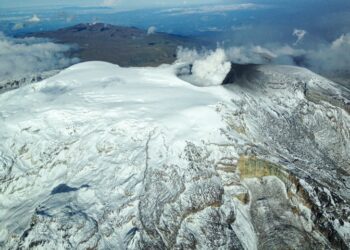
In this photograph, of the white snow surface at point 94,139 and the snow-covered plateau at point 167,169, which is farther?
the white snow surface at point 94,139

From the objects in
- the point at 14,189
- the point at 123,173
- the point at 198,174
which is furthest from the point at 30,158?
the point at 198,174

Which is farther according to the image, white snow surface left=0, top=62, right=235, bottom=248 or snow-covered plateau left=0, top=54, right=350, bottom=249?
white snow surface left=0, top=62, right=235, bottom=248

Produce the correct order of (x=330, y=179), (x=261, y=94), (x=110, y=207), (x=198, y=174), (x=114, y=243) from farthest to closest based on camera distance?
(x=261, y=94) → (x=330, y=179) → (x=198, y=174) → (x=110, y=207) → (x=114, y=243)

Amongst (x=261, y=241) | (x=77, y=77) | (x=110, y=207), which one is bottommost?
(x=261, y=241)

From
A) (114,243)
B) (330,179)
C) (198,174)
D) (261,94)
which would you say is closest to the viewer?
(114,243)

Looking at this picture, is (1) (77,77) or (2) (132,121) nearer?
(2) (132,121)

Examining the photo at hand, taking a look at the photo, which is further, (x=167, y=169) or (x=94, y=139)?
(x=94, y=139)

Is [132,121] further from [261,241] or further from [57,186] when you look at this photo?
[261,241]

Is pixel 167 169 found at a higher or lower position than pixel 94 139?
lower
